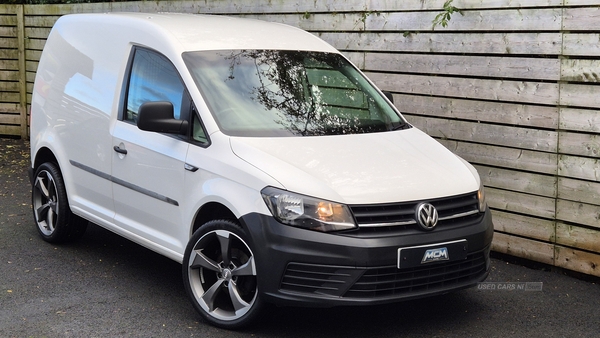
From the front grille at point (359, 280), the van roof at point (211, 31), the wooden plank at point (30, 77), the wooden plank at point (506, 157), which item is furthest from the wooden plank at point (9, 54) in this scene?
the front grille at point (359, 280)

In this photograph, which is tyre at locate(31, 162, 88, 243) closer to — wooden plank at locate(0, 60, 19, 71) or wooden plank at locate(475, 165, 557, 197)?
wooden plank at locate(475, 165, 557, 197)

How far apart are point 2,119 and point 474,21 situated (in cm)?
895

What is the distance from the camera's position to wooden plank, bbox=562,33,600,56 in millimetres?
6355

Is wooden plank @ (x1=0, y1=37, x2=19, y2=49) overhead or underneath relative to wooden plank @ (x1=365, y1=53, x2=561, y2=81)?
overhead

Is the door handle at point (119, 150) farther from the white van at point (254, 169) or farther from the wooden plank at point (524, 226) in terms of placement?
the wooden plank at point (524, 226)

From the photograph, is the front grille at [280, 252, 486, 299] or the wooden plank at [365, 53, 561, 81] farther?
the wooden plank at [365, 53, 561, 81]

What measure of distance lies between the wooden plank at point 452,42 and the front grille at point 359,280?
2.46 m

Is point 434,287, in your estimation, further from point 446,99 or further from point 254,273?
point 446,99

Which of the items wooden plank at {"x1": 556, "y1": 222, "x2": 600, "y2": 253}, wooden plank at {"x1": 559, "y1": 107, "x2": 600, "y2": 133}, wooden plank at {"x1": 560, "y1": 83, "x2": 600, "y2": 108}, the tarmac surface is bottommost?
the tarmac surface

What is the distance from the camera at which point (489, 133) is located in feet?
23.6

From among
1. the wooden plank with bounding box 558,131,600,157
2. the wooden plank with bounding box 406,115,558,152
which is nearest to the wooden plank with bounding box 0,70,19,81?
the wooden plank with bounding box 406,115,558,152

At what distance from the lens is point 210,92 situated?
569 cm

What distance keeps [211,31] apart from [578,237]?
3.19m

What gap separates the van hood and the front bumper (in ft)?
0.76
